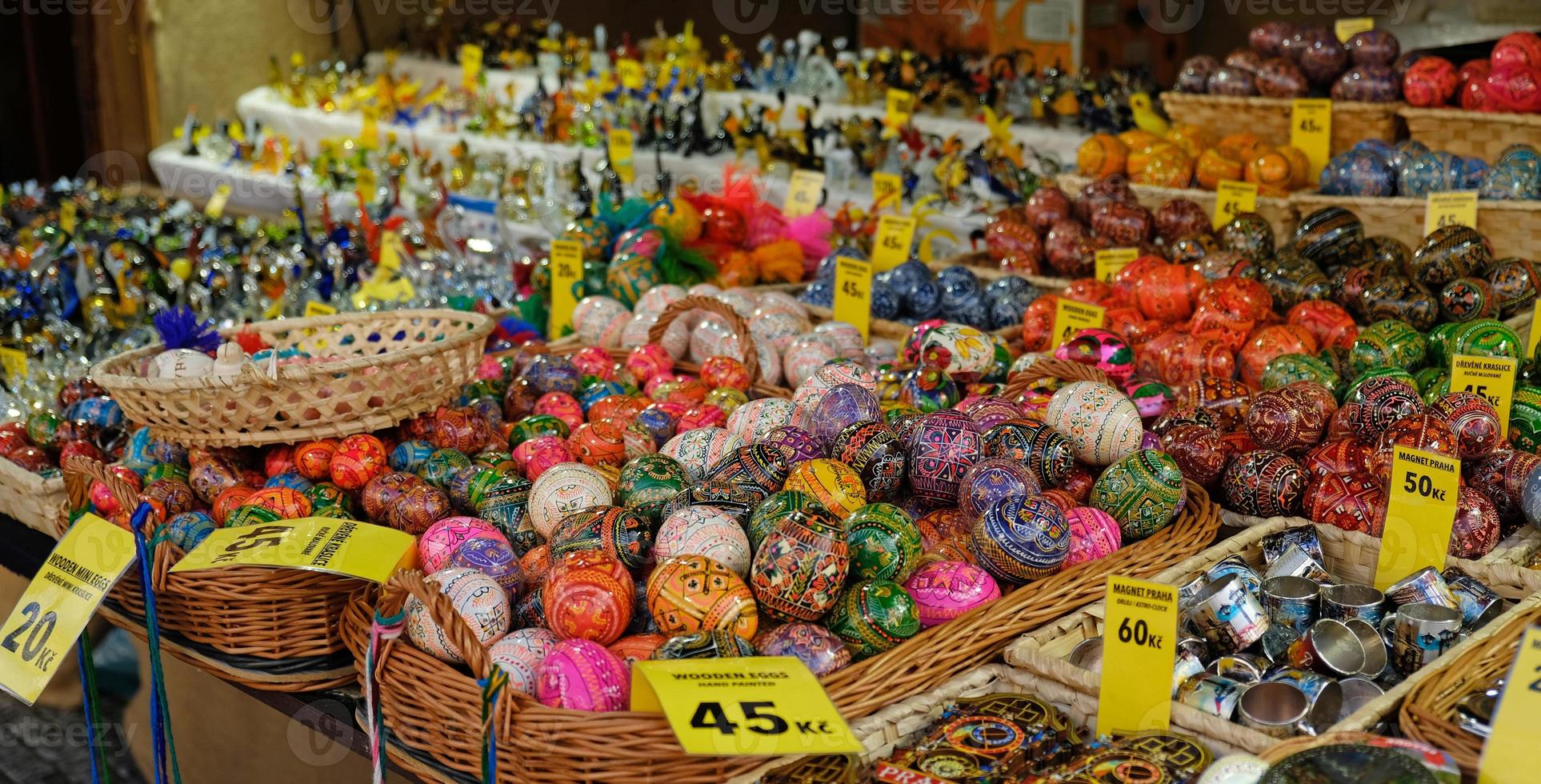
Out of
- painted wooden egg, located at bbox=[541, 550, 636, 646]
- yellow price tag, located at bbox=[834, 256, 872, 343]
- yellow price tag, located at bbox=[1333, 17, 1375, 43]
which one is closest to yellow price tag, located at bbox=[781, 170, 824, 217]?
yellow price tag, located at bbox=[834, 256, 872, 343]

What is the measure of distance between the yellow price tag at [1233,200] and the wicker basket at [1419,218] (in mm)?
98

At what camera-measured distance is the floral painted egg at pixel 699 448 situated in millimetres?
2293

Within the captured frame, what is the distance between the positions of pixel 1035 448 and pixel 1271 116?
2.08 m

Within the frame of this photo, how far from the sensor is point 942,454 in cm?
209

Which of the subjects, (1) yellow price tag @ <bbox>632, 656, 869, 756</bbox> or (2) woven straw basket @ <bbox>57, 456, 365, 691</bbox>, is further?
(2) woven straw basket @ <bbox>57, 456, 365, 691</bbox>

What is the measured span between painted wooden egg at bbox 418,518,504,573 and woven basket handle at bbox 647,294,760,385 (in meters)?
0.85

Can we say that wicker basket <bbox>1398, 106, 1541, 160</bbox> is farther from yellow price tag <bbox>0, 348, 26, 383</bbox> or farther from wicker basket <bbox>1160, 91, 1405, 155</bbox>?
yellow price tag <bbox>0, 348, 26, 383</bbox>

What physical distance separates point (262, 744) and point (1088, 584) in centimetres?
148

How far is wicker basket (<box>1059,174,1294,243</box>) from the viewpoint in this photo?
3.36 meters

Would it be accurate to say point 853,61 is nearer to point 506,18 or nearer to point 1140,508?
point 506,18

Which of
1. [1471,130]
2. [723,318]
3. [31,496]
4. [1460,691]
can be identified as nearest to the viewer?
[1460,691]

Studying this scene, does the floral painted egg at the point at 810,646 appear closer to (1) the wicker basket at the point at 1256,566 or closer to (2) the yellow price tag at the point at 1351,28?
(1) the wicker basket at the point at 1256,566

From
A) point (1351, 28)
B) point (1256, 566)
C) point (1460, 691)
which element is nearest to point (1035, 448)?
point (1256, 566)

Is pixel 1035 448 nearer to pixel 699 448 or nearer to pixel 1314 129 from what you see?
pixel 699 448
